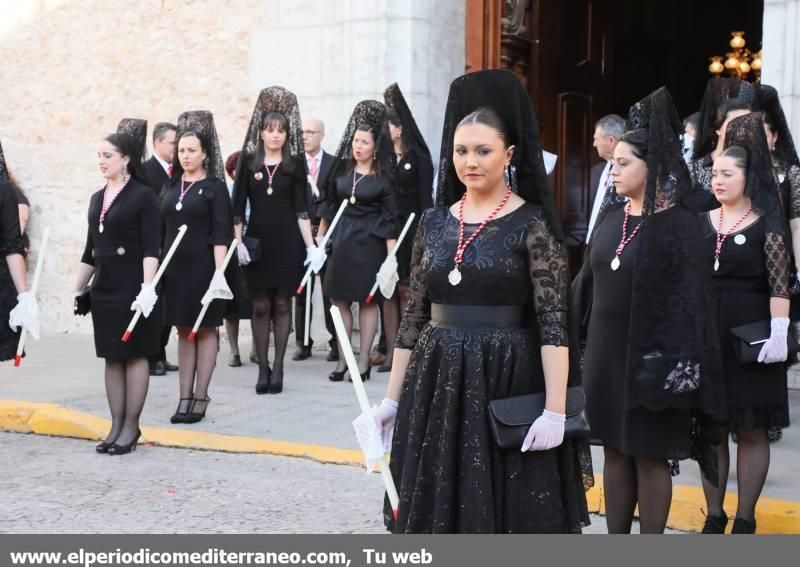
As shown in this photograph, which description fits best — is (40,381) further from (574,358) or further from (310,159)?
(574,358)

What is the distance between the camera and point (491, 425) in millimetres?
3533

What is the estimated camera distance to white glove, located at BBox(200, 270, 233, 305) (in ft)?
23.8

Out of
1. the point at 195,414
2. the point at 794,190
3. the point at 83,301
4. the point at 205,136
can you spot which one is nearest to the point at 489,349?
the point at 794,190

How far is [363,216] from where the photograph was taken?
871 centimetres

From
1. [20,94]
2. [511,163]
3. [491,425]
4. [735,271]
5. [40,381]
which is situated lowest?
[40,381]

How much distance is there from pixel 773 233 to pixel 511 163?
175cm

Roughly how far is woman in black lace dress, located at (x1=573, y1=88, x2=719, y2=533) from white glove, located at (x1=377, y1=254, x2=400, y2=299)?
397 cm

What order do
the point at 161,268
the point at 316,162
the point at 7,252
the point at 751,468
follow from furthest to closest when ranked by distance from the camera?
the point at 316,162 → the point at 161,268 → the point at 7,252 → the point at 751,468

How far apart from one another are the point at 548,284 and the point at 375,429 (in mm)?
725

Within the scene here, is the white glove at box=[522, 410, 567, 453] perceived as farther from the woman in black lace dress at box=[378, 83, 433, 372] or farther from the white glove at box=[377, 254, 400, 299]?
the woman in black lace dress at box=[378, 83, 433, 372]

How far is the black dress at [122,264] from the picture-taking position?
6.61m

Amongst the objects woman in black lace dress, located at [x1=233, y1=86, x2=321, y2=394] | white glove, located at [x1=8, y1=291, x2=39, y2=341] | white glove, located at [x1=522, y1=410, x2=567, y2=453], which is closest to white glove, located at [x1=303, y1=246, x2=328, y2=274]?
woman in black lace dress, located at [x1=233, y1=86, x2=321, y2=394]

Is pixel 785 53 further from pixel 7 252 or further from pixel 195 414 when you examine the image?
pixel 7 252
